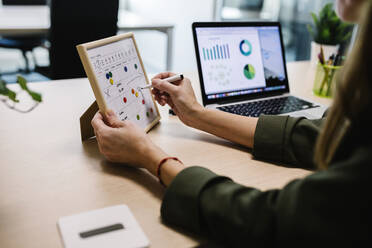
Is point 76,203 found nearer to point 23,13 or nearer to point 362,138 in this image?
point 362,138

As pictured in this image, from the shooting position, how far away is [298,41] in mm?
3594

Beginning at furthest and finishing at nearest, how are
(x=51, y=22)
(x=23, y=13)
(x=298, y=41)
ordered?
(x=298, y=41) → (x=23, y=13) → (x=51, y=22)

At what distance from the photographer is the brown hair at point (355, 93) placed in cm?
49

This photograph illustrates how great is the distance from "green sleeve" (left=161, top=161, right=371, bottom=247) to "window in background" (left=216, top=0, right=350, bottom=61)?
305 centimetres

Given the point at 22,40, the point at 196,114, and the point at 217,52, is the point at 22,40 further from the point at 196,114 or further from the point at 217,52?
the point at 196,114

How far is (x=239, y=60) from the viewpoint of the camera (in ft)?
4.07

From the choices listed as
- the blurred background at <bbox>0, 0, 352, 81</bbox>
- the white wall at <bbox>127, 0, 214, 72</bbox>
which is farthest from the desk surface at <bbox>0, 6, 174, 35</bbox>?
the white wall at <bbox>127, 0, 214, 72</bbox>

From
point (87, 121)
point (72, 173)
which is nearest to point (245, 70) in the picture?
point (87, 121)

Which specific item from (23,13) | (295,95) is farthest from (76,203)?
(23,13)

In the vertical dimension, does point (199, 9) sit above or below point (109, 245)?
above

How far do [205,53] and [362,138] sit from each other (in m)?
0.71

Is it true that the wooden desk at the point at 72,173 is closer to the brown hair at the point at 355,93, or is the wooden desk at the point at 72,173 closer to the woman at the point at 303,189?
the woman at the point at 303,189

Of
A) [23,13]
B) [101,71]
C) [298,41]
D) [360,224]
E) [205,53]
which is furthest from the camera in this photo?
[298,41]

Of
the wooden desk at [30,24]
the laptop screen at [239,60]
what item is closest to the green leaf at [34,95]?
the laptop screen at [239,60]
